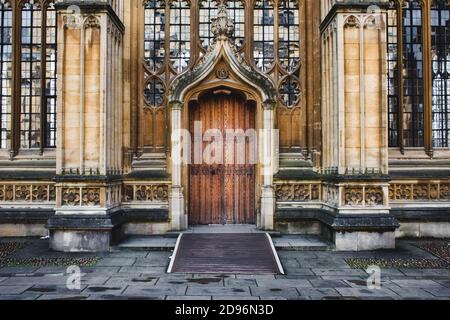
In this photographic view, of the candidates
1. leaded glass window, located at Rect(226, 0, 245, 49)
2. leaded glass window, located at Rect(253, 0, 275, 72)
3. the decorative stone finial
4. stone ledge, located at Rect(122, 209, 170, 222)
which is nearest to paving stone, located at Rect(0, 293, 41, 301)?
stone ledge, located at Rect(122, 209, 170, 222)

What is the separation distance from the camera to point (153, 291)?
7.71 m

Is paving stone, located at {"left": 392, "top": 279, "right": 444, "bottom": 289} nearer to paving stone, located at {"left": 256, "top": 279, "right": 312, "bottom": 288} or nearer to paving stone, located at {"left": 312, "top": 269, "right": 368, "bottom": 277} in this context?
paving stone, located at {"left": 312, "top": 269, "right": 368, "bottom": 277}

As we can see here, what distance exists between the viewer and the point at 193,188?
13312mm

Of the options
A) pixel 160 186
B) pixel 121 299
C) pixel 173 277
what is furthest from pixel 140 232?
pixel 121 299

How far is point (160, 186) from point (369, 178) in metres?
5.64

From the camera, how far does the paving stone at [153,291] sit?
24.7 feet

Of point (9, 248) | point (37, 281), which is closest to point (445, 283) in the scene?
point (37, 281)

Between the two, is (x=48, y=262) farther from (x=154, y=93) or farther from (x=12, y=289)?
(x=154, y=93)

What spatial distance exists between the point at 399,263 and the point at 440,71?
269 inches

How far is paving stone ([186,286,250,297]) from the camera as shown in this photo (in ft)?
24.7

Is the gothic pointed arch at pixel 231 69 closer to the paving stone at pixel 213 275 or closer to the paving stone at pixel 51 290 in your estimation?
the paving stone at pixel 213 275

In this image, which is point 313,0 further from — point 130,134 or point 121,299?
point 121,299

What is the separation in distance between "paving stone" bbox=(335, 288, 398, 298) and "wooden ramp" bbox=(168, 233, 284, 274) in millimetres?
1617

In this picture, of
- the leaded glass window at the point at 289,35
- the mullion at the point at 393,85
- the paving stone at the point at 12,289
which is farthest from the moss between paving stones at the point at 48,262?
the mullion at the point at 393,85
